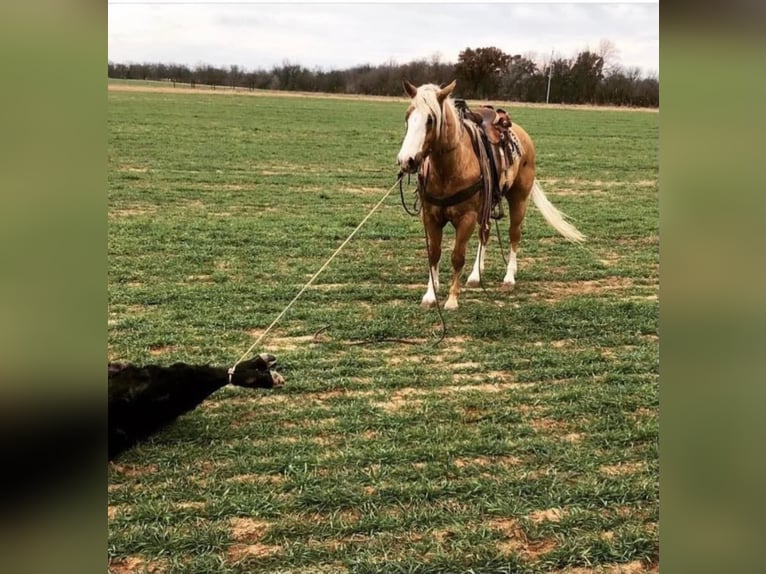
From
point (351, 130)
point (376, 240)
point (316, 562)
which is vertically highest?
point (351, 130)

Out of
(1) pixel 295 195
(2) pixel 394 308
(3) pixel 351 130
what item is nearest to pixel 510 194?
(2) pixel 394 308

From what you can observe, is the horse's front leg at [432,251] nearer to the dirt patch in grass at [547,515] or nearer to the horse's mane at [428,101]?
the horse's mane at [428,101]

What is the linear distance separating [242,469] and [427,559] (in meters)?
0.94

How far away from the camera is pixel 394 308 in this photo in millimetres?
4727

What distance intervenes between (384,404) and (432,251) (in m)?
1.89

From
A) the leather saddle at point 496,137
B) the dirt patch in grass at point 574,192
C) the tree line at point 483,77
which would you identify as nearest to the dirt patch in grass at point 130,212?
the tree line at point 483,77

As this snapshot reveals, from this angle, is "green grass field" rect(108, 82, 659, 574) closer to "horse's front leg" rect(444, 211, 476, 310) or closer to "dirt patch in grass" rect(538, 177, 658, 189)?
"horse's front leg" rect(444, 211, 476, 310)

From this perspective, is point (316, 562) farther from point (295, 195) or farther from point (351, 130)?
point (351, 130)

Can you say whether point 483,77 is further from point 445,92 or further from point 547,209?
point 445,92

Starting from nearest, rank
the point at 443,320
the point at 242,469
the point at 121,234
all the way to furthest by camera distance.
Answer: the point at 242,469
the point at 443,320
the point at 121,234
